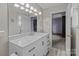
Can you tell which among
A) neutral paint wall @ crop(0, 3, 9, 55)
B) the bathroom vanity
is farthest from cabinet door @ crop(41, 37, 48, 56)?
neutral paint wall @ crop(0, 3, 9, 55)

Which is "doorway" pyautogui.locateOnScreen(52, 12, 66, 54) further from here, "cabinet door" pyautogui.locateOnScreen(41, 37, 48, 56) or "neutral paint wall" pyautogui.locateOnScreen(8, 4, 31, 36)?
"neutral paint wall" pyautogui.locateOnScreen(8, 4, 31, 36)

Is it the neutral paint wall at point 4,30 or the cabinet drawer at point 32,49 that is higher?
the neutral paint wall at point 4,30

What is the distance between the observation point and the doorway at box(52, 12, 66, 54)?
3.96 feet

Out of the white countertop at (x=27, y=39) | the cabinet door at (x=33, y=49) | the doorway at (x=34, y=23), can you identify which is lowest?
the cabinet door at (x=33, y=49)

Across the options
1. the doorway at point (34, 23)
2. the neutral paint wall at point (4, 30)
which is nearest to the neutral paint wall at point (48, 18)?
the doorway at point (34, 23)

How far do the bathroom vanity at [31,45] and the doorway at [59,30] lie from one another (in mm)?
149

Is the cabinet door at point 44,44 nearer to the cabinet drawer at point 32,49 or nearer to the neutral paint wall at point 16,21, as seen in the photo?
the cabinet drawer at point 32,49

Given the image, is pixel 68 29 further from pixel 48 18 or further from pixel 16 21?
pixel 16 21

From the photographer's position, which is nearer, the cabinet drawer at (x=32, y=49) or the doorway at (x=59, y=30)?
the cabinet drawer at (x=32, y=49)

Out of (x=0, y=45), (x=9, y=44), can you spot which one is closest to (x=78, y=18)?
(x=9, y=44)

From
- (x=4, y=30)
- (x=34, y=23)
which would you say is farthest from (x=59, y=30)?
(x=4, y=30)

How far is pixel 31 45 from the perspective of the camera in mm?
1143

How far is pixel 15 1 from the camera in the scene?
3.80 feet

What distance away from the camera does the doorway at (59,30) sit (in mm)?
1208
